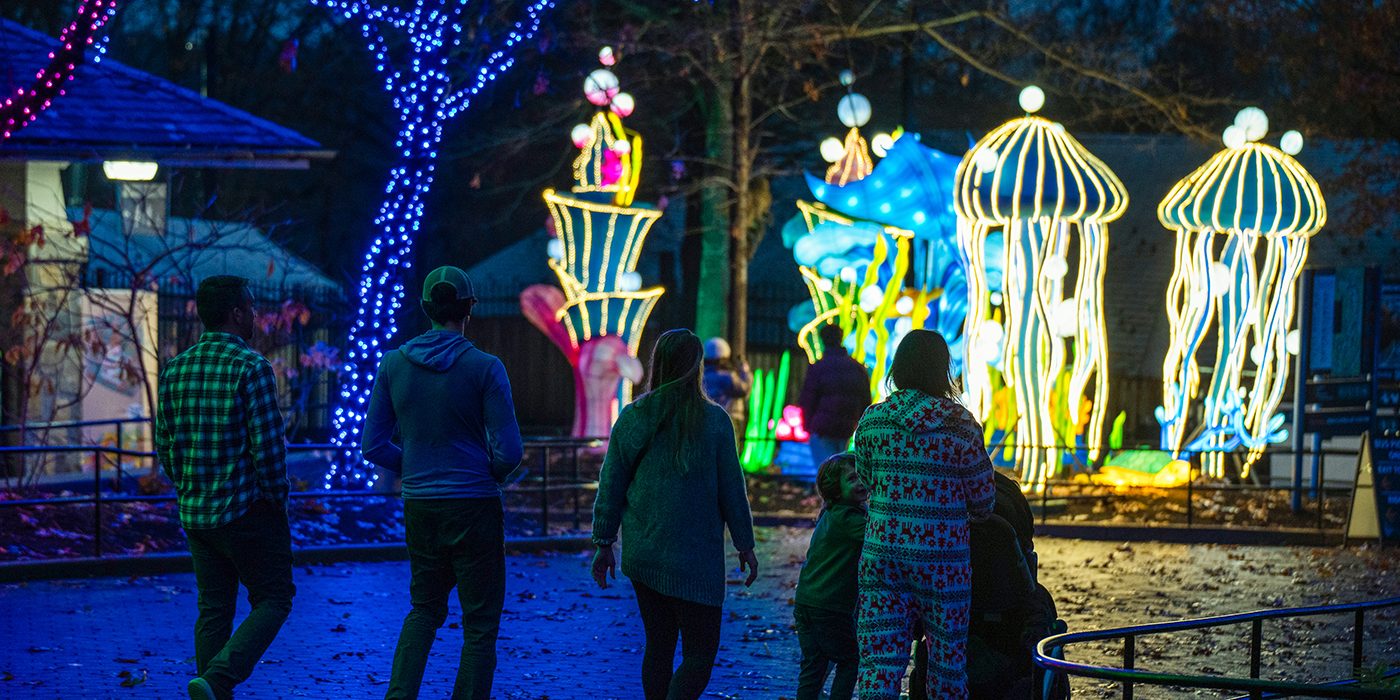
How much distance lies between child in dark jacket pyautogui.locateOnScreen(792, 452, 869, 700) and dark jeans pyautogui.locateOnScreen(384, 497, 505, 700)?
1.25 metres

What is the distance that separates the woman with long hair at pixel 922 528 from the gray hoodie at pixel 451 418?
152 centimetres

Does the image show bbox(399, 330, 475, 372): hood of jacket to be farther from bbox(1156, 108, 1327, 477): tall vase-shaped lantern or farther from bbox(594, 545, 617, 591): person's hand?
bbox(1156, 108, 1327, 477): tall vase-shaped lantern

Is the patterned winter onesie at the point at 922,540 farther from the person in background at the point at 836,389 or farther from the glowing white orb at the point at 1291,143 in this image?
the glowing white orb at the point at 1291,143

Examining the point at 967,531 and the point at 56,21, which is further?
the point at 56,21

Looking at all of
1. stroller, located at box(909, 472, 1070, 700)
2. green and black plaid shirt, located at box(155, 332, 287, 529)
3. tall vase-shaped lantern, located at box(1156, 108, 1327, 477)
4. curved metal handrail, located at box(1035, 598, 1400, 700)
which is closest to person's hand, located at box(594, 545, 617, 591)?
stroller, located at box(909, 472, 1070, 700)

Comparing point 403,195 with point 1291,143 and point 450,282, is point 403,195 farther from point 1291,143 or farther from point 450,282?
point 1291,143

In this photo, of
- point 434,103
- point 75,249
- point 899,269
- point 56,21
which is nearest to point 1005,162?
point 899,269

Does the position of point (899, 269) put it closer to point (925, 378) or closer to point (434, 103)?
point (434, 103)

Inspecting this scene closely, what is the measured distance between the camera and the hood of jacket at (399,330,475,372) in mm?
5469

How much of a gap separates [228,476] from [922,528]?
8.79ft

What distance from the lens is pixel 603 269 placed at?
744 inches

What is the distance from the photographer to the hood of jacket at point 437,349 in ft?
17.9

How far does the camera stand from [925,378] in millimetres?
4879

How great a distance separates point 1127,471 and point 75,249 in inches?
471
